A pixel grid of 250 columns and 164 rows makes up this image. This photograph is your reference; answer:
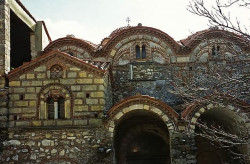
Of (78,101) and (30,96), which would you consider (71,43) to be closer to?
(30,96)

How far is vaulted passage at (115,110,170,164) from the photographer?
11.0m

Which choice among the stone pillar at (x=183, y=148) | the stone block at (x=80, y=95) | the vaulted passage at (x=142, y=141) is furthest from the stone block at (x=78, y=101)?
the stone pillar at (x=183, y=148)

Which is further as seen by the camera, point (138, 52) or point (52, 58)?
point (138, 52)

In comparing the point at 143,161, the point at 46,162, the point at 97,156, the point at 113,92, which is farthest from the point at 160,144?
the point at 46,162

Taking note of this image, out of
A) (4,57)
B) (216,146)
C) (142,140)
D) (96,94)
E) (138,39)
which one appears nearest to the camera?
(96,94)

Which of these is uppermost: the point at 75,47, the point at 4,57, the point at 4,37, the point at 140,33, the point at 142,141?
the point at 140,33

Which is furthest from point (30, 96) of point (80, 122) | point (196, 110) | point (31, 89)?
point (196, 110)

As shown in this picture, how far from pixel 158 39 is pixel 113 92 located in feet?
8.84

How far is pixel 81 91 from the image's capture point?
9281 mm

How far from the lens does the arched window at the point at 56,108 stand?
9188 mm

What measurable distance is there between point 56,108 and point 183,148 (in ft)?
12.5

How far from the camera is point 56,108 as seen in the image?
30.1ft

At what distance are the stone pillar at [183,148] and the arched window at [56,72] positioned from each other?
374 centimetres

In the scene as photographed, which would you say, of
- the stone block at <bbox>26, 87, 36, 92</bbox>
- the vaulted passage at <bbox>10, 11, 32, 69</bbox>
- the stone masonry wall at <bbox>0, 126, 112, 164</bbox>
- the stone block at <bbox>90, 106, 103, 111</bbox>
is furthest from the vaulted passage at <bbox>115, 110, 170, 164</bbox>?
the vaulted passage at <bbox>10, 11, 32, 69</bbox>
